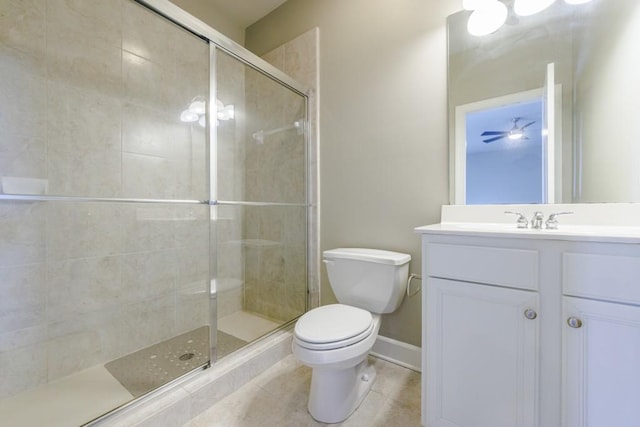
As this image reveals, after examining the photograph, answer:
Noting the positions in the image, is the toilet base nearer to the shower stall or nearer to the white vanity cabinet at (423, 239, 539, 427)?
→ the white vanity cabinet at (423, 239, 539, 427)

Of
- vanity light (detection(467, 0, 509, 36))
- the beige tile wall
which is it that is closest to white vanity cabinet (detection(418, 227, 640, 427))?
vanity light (detection(467, 0, 509, 36))

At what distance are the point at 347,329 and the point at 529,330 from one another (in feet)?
2.13

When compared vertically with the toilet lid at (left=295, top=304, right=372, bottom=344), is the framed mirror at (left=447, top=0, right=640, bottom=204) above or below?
above

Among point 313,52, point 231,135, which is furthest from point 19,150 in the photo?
point 313,52

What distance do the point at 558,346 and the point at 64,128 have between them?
7.70 feet

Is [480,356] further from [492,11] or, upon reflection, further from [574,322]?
[492,11]

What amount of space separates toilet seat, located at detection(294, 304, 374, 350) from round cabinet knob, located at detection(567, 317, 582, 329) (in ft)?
2.30

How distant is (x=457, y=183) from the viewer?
142cm

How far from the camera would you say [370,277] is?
1.47 metres

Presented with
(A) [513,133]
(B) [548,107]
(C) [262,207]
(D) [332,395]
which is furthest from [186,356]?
(B) [548,107]

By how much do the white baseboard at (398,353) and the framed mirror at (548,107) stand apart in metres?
0.91

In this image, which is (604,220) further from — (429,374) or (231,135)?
(231,135)

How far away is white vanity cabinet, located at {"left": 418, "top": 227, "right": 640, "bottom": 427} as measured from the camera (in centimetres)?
77

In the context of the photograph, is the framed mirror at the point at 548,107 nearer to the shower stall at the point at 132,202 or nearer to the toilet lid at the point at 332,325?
the toilet lid at the point at 332,325
